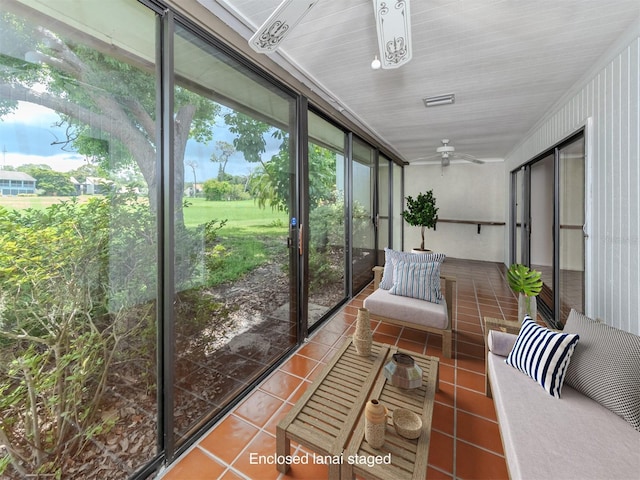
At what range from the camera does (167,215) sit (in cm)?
145

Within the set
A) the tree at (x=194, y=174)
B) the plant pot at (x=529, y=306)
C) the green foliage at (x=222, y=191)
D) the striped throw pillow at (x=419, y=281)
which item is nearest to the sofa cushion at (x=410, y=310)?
the striped throw pillow at (x=419, y=281)

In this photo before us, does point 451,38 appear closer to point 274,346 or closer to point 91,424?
point 274,346

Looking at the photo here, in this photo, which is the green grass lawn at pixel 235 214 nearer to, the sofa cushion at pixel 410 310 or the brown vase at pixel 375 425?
the sofa cushion at pixel 410 310

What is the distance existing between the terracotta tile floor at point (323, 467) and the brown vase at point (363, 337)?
Result: 55 cm

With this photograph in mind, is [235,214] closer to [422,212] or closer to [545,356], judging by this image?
[545,356]

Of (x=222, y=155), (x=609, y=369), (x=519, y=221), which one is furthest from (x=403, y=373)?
(x=519, y=221)

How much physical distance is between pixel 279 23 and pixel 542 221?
4769mm

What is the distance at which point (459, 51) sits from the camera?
210 cm

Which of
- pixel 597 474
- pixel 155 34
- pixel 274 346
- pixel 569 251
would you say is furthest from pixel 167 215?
pixel 569 251

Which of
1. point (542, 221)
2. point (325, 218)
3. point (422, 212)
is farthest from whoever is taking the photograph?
point (422, 212)

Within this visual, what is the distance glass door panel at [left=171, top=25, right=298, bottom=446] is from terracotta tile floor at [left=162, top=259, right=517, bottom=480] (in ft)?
0.50

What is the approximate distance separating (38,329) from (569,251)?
13.2 feet

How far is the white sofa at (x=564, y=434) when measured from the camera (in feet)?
3.39

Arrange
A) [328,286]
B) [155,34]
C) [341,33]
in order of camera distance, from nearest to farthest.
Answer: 1. [155,34]
2. [341,33]
3. [328,286]
